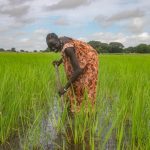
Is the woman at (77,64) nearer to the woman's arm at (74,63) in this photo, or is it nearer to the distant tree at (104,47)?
the woman's arm at (74,63)

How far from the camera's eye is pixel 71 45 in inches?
156

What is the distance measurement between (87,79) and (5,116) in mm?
1191

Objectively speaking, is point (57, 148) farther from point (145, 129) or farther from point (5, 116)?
point (145, 129)

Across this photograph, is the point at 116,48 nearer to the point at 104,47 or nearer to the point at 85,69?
the point at 104,47

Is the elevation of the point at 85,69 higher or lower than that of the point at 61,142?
higher

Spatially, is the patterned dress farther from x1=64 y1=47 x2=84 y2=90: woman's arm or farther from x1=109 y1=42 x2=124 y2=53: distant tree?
x1=109 y1=42 x2=124 y2=53: distant tree

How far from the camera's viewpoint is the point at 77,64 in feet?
12.9

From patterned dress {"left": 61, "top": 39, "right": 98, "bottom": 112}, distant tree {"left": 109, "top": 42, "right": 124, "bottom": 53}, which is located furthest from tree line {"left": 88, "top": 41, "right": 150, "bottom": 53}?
patterned dress {"left": 61, "top": 39, "right": 98, "bottom": 112}

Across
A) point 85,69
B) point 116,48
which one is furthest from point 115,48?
point 85,69

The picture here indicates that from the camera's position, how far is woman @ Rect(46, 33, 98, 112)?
12.9 feet

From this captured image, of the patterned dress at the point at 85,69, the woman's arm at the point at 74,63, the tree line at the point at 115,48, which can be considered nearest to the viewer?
the woman's arm at the point at 74,63

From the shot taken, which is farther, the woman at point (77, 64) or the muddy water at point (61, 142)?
the woman at point (77, 64)

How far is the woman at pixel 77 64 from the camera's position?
12.9 ft

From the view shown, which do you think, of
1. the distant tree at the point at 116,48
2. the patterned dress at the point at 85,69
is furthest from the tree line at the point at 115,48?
the patterned dress at the point at 85,69
